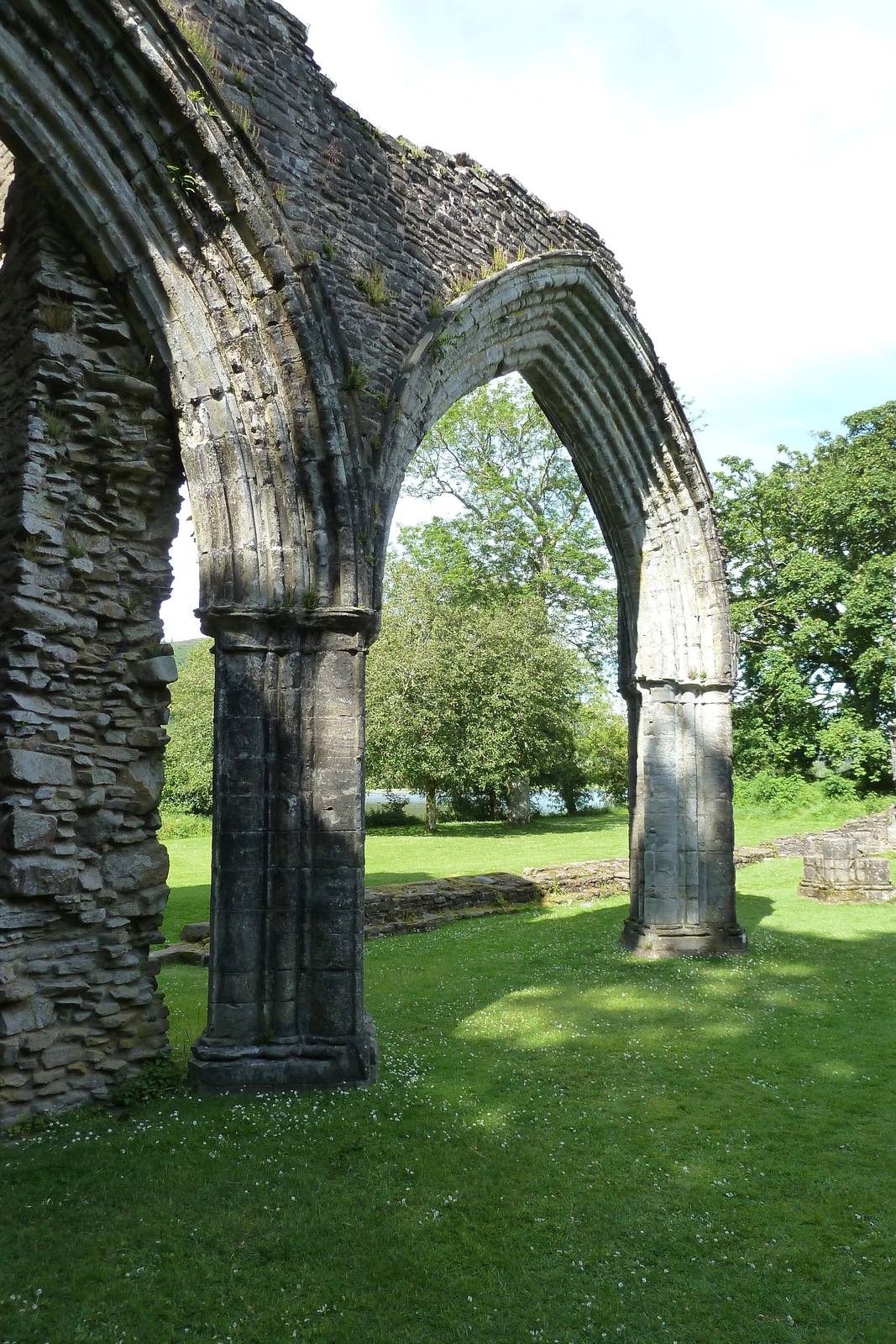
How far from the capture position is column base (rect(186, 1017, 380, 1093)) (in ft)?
15.1

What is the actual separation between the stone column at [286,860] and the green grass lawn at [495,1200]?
0.89ft

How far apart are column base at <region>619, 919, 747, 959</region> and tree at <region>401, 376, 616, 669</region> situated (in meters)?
16.2

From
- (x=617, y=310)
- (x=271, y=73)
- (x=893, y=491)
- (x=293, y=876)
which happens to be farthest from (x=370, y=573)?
(x=893, y=491)

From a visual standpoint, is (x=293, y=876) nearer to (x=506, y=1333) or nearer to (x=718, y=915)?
(x=506, y=1333)

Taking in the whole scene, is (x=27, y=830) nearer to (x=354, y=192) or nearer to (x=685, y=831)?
(x=354, y=192)

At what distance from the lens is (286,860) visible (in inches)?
191

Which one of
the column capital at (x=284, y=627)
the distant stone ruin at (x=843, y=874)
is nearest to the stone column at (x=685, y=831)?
the distant stone ruin at (x=843, y=874)

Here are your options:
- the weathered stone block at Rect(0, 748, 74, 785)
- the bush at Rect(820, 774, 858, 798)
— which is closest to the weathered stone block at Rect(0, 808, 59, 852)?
the weathered stone block at Rect(0, 748, 74, 785)

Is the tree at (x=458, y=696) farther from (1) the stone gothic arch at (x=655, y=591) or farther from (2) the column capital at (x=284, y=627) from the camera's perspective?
(2) the column capital at (x=284, y=627)

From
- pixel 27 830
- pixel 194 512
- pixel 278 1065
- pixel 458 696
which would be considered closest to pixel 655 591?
pixel 194 512

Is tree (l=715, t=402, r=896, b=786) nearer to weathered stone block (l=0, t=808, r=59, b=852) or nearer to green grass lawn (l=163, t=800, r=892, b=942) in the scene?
green grass lawn (l=163, t=800, r=892, b=942)

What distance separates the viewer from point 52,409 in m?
4.64

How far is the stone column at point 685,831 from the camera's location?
8.49 meters

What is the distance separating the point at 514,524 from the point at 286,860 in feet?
67.6
